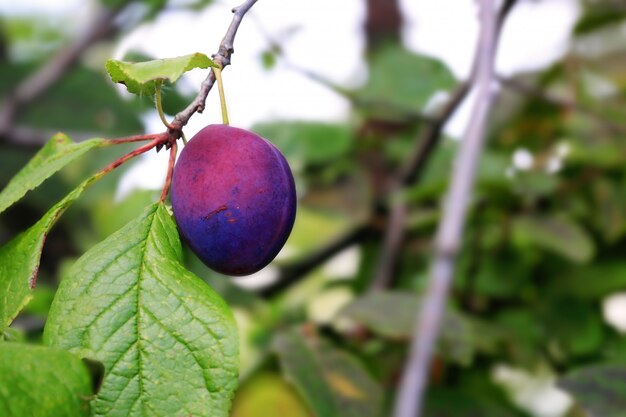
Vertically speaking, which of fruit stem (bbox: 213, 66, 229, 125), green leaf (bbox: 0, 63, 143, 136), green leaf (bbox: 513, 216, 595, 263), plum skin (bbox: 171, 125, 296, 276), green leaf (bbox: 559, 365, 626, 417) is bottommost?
plum skin (bbox: 171, 125, 296, 276)

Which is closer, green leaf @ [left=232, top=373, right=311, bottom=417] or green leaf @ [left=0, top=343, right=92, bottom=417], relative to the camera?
green leaf @ [left=0, top=343, right=92, bottom=417]

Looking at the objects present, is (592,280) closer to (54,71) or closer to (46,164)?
(46,164)

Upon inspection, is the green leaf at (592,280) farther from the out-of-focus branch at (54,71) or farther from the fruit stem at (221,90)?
the out-of-focus branch at (54,71)

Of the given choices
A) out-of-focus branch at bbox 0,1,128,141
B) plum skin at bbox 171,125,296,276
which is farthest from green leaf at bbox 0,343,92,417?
out-of-focus branch at bbox 0,1,128,141

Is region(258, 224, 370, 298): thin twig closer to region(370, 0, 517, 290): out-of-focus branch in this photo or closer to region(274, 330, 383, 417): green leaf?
region(370, 0, 517, 290): out-of-focus branch

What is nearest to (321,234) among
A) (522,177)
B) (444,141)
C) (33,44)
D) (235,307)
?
(444,141)

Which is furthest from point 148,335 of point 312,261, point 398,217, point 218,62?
point 312,261
